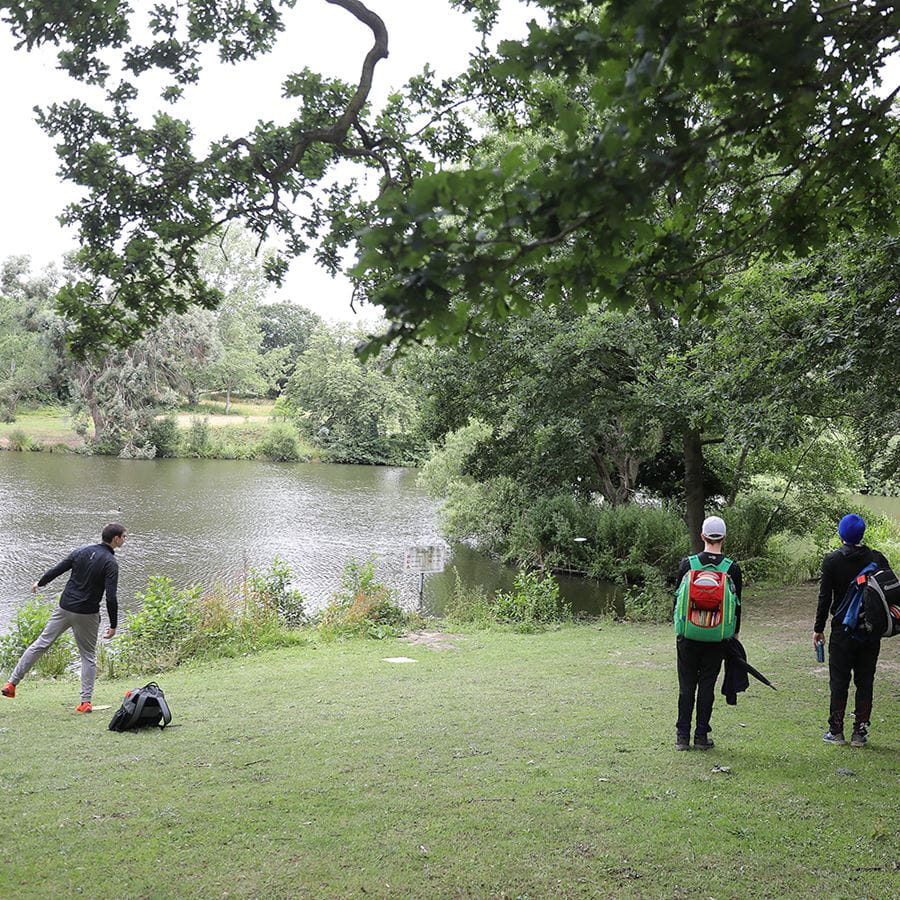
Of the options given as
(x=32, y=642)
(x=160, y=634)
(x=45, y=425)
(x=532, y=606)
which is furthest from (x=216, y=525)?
(x=45, y=425)

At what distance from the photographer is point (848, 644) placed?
560cm

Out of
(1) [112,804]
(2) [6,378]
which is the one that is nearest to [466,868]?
(1) [112,804]

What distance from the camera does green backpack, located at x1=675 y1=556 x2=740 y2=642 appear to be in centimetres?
530

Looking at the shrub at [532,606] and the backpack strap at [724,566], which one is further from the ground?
Result: the backpack strap at [724,566]

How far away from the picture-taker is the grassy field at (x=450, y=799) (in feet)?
12.0

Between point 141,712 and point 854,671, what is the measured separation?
5.67 meters

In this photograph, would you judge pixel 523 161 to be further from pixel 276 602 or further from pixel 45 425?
pixel 45 425

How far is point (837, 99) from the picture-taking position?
160 inches

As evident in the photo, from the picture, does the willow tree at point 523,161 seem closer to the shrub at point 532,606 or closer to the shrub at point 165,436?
the shrub at point 532,606

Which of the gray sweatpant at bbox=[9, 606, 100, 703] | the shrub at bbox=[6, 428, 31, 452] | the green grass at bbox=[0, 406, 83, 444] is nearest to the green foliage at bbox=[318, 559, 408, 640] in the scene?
the gray sweatpant at bbox=[9, 606, 100, 703]

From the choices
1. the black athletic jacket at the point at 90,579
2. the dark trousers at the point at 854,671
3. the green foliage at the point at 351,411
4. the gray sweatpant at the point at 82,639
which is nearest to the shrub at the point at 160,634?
the gray sweatpant at the point at 82,639

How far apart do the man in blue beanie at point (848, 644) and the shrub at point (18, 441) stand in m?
53.6

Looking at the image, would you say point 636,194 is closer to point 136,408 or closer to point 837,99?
point 837,99

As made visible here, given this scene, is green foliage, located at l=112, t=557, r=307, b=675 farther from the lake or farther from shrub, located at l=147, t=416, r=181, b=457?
shrub, located at l=147, t=416, r=181, b=457
